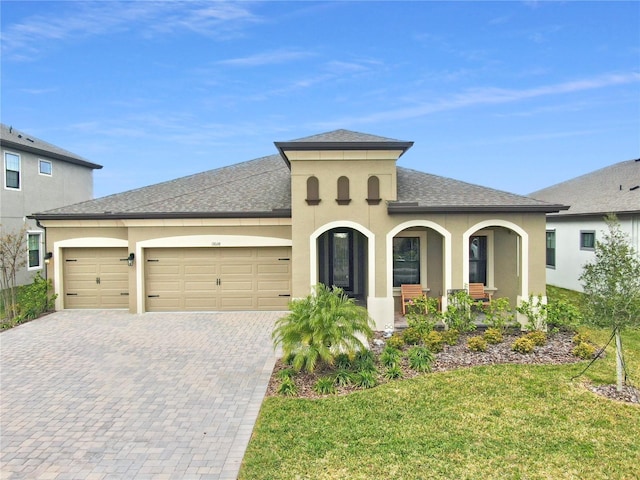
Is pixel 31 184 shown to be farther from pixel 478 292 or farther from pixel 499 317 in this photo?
pixel 499 317

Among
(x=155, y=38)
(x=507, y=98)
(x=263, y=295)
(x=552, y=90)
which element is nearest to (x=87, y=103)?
(x=155, y=38)

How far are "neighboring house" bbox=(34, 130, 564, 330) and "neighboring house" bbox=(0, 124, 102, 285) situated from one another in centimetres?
528

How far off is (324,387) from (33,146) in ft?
66.4

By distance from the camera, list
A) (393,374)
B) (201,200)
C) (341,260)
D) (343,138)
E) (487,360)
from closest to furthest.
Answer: (393,374) < (487,360) < (343,138) < (201,200) < (341,260)

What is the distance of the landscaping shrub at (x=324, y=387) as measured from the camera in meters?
7.47

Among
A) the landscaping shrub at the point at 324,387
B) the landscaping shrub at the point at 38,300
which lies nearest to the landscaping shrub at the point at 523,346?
the landscaping shrub at the point at 324,387

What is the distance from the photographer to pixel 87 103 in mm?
27297

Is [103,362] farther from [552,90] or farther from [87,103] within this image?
[552,90]

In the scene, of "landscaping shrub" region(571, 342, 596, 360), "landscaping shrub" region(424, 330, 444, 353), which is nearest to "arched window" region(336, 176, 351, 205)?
"landscaping shrub" region(424, 330, 444, 353)

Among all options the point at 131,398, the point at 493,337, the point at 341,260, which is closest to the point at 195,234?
the point at 341,260

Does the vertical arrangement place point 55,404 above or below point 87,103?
below

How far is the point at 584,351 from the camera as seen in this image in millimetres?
9109

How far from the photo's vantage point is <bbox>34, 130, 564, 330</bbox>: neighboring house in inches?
480

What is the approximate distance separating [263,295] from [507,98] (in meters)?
21.9
